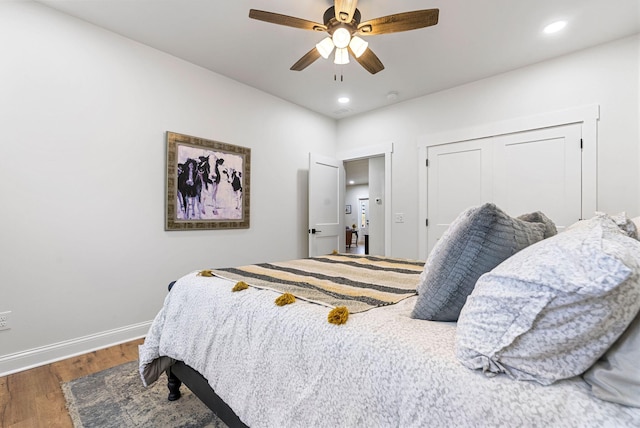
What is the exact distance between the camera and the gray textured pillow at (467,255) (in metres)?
0.90

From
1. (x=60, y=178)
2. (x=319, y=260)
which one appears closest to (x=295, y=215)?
(x=319, y=260)

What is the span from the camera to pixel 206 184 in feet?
10.4

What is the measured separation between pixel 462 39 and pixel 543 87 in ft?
3.59

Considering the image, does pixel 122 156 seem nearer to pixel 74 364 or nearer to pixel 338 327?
pixel 74 364

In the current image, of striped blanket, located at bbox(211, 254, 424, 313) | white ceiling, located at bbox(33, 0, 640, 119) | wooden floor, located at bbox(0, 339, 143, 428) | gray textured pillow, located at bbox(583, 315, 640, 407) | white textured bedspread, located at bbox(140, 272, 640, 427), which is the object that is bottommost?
wooden floor, located at bbox(0, 339, 143, 428)

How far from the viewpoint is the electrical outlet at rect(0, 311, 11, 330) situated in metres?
2.09

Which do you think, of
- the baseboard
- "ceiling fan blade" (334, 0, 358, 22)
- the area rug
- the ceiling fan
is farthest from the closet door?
the baseboard

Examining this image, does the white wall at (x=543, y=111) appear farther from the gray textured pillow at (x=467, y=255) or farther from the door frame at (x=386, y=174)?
the gray textured pillow at (x=467, y=255)

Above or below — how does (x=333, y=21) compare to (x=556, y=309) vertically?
above

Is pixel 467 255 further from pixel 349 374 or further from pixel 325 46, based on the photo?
pixel 325 46

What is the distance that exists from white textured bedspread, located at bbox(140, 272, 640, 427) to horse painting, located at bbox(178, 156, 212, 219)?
5.70 ft

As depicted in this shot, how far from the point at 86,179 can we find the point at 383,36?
277 cm

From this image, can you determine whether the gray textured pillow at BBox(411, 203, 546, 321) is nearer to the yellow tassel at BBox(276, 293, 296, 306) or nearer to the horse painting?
the yellow tassel at BBox(276, 293, 296, 306)

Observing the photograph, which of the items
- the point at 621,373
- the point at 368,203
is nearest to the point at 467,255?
the point at 621,373
